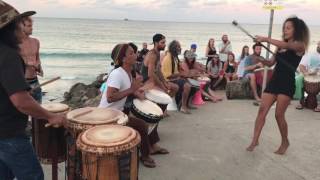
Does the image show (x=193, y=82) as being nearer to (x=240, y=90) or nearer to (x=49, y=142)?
(x=240, y=90)

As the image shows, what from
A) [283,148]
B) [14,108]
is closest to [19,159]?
[14,108]

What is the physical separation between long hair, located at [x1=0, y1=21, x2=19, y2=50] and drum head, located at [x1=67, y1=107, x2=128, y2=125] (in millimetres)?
1069

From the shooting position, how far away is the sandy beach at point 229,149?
4805 millimetres

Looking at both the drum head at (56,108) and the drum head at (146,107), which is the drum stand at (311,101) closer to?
the drum head at (146,107)

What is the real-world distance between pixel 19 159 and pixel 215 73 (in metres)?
8.38

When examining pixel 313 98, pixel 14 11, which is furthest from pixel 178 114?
pixel 14 11

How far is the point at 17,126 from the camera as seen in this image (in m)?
2.97

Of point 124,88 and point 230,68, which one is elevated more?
point 124,88

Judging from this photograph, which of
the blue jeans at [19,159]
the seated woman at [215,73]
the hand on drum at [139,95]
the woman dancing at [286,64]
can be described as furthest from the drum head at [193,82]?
the blue jeans at [19,159]

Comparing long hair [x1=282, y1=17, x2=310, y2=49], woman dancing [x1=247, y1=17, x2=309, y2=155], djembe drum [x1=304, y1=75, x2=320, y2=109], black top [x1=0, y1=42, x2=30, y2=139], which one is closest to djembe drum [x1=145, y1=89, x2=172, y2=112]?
woman dancing [x1=247, y1=17, x2=309, y2=155]

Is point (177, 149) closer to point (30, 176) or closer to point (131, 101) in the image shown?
point (131, 101)

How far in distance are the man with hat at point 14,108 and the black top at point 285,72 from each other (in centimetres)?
320

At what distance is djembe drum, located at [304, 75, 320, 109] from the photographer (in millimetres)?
8414

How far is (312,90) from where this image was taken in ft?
27.6
